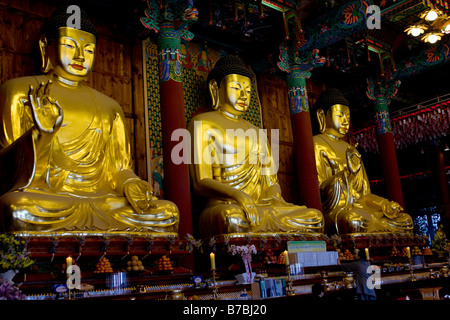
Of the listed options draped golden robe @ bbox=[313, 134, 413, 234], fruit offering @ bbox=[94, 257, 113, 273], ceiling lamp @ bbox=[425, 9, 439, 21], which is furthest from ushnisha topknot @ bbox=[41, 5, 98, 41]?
draped golden robe @ bbox=[313, 134, 413, 234]

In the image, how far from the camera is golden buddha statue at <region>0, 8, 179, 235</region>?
15.8ft

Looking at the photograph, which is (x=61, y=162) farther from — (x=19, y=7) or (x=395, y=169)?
(x=395, y=169)

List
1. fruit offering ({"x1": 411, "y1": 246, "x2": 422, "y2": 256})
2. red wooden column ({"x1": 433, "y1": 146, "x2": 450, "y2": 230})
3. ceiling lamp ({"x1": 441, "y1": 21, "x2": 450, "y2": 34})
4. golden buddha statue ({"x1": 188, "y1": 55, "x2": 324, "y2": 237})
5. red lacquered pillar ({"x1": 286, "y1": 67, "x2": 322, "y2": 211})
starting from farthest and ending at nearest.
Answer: red wooden column ({"x1": 433, "y1": 146, "x2": 450, "y2": 230}), fruit offering ({"x1": 411, "y1": 246, "x2": 422, "y2": 256}), red lacquered pillar ({"x1": 286, "y1": 67, "x2": 322, "y2": 211}), ceiling lamp ({"x1": 441, "y1": 21, "x2": 450, "y2": 34}), golden buddha statue ({"x1": 188, "y1": 55, "x2": 324, "y2": 237})

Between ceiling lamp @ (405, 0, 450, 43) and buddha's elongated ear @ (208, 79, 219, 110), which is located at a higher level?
ceiling lamp @ (405, 0, 450, 43)

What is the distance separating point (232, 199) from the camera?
247 inches

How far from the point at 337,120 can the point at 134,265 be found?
5.49 metres

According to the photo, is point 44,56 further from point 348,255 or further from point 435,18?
point 435,18

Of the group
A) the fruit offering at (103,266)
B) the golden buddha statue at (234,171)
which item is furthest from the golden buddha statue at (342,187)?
the fruit offering at (103,266)

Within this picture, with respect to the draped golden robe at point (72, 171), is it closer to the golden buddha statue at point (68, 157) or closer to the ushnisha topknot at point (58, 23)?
the golden buddha statue at point (68, 157)

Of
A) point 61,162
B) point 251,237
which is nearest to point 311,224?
point 251,237

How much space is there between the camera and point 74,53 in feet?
19.8

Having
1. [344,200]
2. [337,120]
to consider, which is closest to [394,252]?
[344,200]

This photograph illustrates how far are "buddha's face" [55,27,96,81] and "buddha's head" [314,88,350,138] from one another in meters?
4.80

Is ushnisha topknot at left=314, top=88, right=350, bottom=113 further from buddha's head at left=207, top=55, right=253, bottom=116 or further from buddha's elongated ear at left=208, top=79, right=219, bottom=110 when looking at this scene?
buddha's elongated ear at left=208, top=79, right=219, bottom=110
